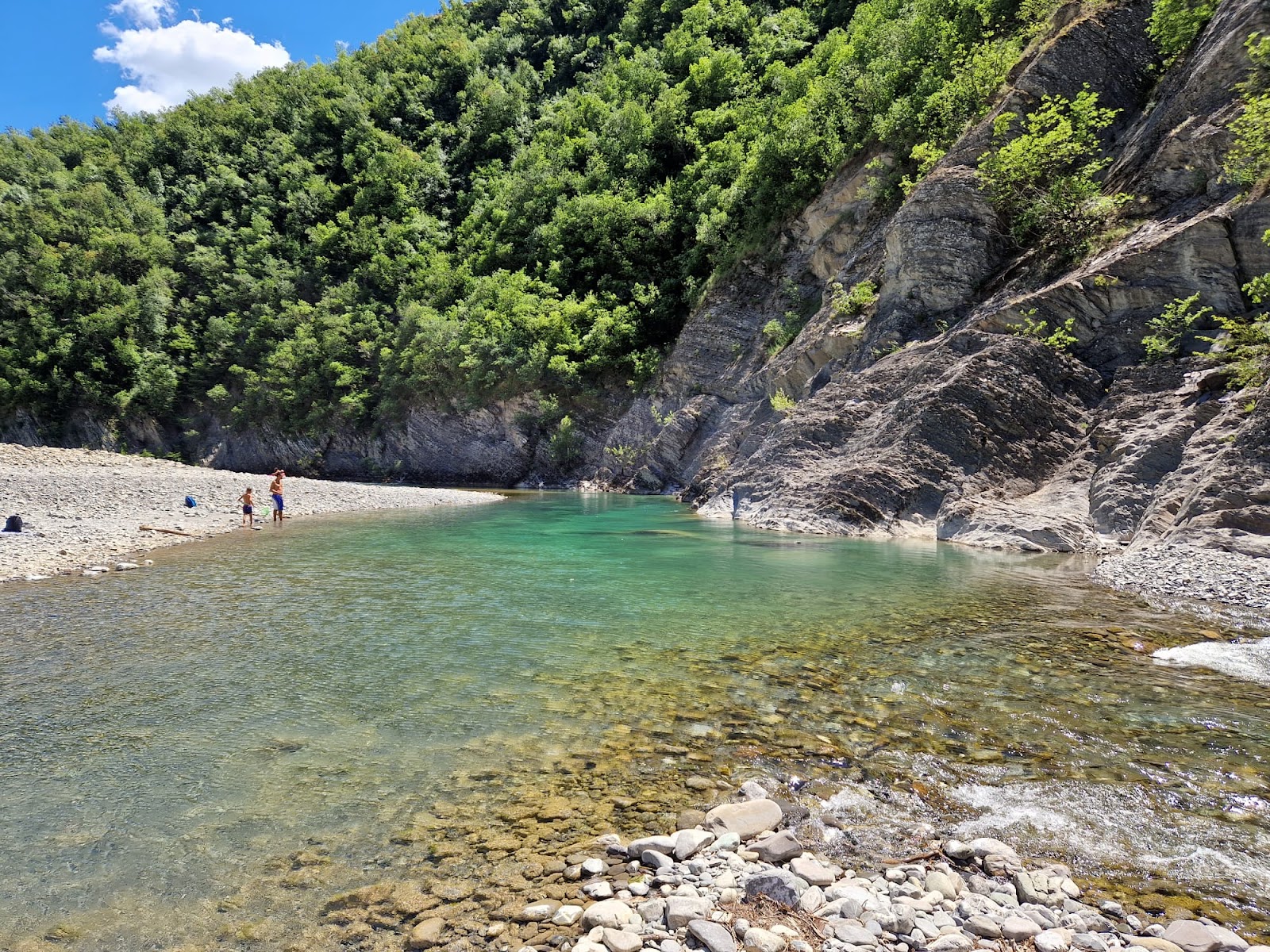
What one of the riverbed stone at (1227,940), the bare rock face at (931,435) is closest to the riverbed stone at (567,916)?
the riverbed stone at (1227,940)

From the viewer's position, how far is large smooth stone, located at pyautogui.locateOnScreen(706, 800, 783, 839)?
4.27 meters

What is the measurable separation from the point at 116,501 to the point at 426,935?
81.2ft

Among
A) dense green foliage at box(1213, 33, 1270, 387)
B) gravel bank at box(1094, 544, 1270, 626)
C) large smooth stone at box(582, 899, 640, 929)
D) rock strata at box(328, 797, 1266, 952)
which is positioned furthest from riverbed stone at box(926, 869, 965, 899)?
dense green foliage at box(1213, 33, 1270, 387)

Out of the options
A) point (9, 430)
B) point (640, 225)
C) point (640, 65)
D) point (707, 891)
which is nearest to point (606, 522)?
point (707, 891)

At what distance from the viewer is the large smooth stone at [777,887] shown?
354 centimetres

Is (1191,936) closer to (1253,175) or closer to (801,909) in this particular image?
(801,909)

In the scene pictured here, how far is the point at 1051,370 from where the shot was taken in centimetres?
1694

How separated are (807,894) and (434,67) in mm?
82077

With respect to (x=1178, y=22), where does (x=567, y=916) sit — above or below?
below

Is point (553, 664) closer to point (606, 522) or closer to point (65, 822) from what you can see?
point (65, 822)

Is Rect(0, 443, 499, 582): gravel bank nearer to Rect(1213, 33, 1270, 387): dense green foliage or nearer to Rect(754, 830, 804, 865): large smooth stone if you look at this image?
Rect(754, 830, 804, 865): large smooth stone

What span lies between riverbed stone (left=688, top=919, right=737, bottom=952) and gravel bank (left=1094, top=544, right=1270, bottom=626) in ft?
31.0

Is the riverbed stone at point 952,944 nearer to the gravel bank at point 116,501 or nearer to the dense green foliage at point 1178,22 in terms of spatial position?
the gravel bank at point 116,501

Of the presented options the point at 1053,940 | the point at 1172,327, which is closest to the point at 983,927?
the point at 1053,940
